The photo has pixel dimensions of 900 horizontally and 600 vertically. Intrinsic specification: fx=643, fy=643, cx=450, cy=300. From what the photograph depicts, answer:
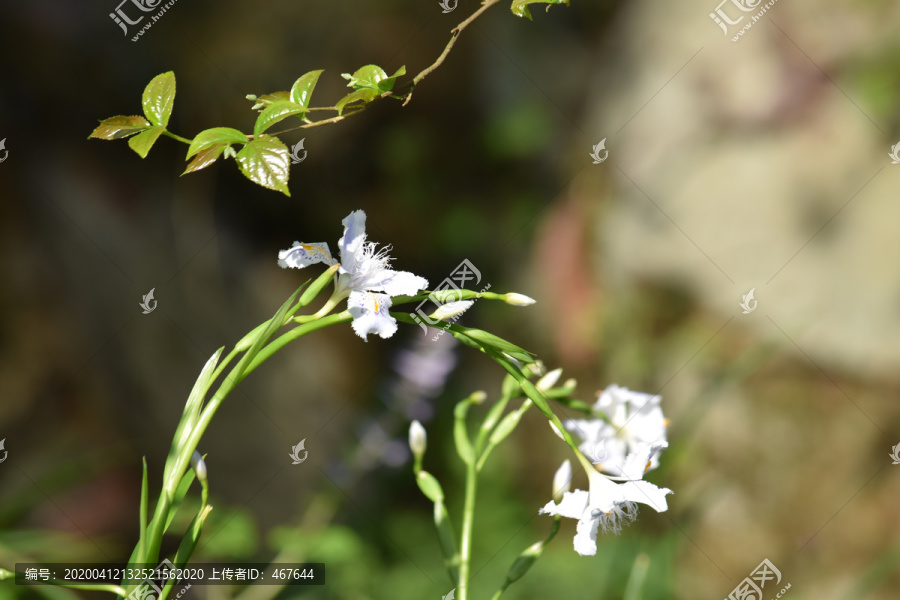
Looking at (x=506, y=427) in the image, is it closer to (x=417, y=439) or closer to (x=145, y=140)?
(x=417, y=439)

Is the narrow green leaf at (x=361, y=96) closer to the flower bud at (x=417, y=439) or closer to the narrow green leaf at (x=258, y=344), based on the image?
the narrow green leaf at (x=258, y=344)

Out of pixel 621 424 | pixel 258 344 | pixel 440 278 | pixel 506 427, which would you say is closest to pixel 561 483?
pixel 506 427

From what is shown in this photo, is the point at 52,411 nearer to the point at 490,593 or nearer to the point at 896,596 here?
the point at 490,593

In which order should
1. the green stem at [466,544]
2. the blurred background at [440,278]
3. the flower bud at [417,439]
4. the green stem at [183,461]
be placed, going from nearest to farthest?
the green stem at [183,461] < the green stem at [466,544] < the flower bud at [417,439] < the blurred background at [440,278]

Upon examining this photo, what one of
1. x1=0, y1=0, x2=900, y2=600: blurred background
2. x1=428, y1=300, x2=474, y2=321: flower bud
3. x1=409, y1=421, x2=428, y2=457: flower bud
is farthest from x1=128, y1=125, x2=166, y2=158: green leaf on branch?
x1=0, y1=0, x2=900, y2=600: blurred background

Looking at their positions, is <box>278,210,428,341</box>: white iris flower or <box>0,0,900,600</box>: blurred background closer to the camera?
<box>278,210,428,341</box>: white iris flower

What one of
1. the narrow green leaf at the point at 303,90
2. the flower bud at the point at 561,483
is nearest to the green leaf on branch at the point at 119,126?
the narrow green leaf at the point at 303,90

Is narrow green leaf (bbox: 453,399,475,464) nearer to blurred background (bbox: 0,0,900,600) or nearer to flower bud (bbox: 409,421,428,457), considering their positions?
flower bud (bbox: 409,421,428,457)
